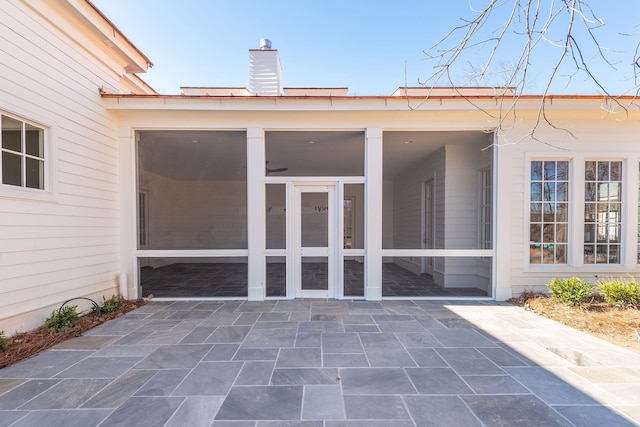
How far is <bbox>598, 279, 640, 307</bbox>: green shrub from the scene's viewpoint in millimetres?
3918

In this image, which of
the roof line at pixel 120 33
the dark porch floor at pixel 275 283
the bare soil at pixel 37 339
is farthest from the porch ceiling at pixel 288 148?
the bare soil at pixel 37 339

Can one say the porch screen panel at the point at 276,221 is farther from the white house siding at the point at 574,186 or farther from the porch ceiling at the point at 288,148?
the white house siding at the point at 574,186

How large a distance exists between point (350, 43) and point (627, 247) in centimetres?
607

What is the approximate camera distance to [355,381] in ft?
7.39

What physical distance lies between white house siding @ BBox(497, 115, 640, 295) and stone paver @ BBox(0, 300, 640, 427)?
3.88 feet

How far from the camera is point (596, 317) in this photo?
3598mm

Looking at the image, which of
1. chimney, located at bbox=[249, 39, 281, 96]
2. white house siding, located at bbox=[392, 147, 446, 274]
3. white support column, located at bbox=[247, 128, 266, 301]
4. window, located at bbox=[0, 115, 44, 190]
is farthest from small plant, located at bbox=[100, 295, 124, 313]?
white house siding, located at bbox=[392, 147, 446, 274]

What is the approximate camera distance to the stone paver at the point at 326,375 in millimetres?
1866

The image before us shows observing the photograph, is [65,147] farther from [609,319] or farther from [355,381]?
[609,319]

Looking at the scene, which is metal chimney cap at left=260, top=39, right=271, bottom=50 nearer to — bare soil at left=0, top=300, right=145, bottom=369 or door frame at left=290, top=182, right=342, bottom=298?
door frame at left=290, top=182, right=342, bottom=298

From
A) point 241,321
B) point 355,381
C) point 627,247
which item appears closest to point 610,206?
point 627,247

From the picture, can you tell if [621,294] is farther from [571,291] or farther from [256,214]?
[256,214]

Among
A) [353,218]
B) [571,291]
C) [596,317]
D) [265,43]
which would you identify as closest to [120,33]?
[265,43]

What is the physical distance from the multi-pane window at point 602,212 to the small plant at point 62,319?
7.32 m
